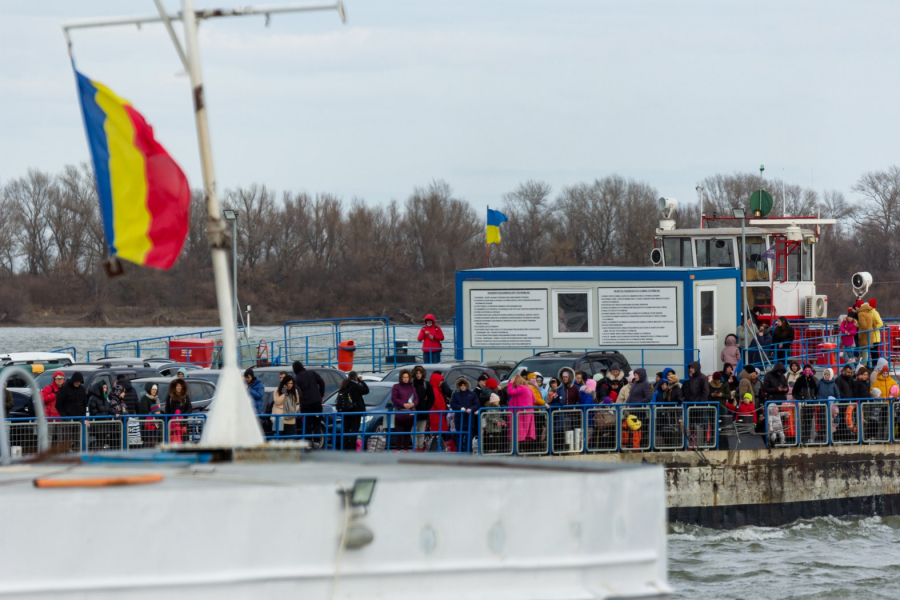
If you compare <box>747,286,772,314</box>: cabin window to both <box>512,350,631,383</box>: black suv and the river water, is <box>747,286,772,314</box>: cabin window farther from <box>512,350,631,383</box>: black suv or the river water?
the river water

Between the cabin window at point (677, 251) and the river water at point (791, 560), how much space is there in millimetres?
11745

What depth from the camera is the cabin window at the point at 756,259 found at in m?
30.9

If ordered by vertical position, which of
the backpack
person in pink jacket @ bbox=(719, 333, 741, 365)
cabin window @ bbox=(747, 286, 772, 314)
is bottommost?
the backpack

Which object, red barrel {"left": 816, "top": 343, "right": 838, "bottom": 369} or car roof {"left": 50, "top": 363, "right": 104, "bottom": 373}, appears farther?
red barrel {"left": 816, "top": 343, "right": 838, "bottom": 369}

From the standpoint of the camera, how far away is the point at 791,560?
1839 centimetres

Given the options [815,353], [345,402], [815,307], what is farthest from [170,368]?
[815,307]

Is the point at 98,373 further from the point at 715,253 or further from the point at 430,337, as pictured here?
the point at 715,253

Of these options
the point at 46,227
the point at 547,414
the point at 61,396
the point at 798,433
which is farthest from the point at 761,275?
the point at 46,227

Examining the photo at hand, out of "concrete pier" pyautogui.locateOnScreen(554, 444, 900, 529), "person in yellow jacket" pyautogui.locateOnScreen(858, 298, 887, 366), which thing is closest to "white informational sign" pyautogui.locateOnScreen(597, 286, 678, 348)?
"person in yellow jacket" pyautogui.locateOnScreen(858, 298, 887, 366)

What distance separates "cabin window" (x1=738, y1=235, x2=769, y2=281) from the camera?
30.9 meters

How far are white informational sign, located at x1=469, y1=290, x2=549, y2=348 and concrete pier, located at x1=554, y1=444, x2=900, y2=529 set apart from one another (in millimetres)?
7675

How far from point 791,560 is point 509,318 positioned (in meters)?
10.0

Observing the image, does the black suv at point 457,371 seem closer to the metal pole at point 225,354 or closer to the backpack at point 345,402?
the backpack at point 345,402

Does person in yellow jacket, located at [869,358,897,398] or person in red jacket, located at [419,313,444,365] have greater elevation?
person in red jacket, located at [419,313,444,365]
